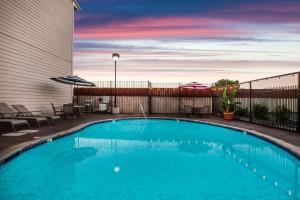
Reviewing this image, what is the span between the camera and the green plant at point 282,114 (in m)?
10.8

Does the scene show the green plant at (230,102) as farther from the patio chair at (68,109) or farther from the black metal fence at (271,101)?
the patio chair at (68,109)

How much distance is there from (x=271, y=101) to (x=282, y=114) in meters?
1.34

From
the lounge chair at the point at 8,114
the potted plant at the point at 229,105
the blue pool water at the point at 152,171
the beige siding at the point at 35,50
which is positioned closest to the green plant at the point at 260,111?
the potted plant at the point at 229,105

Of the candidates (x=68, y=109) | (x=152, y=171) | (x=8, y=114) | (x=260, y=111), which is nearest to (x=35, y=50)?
(x=68, y=109)

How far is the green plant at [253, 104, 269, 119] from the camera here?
12.7 meters

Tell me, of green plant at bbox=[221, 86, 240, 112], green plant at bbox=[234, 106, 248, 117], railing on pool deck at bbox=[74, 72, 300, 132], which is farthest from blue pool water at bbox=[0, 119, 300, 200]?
green plant at bbox=[221, 86, 240, 112]

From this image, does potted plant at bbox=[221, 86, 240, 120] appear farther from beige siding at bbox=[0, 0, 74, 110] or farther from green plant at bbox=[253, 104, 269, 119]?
beige siding at bbox=[0, 0, 74, 110]

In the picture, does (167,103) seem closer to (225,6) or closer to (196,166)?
(225,6)

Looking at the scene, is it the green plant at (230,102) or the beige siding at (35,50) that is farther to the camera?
the green plant at (230,102)

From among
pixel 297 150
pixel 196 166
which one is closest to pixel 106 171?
pixel 196 166

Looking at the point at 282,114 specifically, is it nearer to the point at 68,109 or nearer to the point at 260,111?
the point at 260,111

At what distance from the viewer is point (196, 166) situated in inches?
253

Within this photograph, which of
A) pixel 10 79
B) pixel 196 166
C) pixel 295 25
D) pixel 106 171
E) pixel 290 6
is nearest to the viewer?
pixel 106 171

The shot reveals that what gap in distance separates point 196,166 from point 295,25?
43.6 ft
